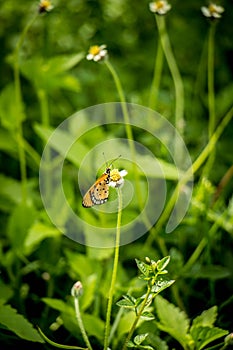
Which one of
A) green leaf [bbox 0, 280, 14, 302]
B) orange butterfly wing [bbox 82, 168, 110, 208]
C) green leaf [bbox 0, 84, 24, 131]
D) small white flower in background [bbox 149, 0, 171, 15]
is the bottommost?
green leaf [bbox 0, 280, 14, 302]

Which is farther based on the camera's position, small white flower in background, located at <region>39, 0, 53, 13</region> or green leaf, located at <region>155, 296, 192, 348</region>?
small white flower in background, located at <region>39, 0, 53, 13</region>

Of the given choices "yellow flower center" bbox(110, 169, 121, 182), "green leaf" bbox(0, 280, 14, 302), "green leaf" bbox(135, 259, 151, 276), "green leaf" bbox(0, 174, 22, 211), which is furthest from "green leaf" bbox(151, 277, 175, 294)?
"green leaf" bbox(0, 174, 22, 211)

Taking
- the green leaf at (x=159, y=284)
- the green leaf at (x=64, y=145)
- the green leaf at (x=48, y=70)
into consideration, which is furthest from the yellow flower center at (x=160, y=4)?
the green leaf at (x=159, y=284)

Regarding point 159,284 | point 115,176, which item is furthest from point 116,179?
point 159,284

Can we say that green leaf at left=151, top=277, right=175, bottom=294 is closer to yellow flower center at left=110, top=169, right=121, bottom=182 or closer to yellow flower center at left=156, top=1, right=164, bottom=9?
yellow flower center at left=110, top=169, right=121, bottom=182

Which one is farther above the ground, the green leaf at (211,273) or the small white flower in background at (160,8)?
the small white flower in background at (160,8)

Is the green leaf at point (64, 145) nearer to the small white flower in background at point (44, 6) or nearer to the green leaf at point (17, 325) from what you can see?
the small white flower in background at point (44, 6)

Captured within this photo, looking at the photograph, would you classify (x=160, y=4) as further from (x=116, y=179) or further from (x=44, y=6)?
(x=116, y=179)
